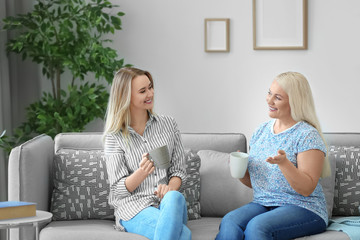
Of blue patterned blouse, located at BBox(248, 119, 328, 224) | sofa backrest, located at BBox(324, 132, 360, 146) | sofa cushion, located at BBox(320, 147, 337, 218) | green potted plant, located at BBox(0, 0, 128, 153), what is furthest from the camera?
green potted plant, located at BBox(0, 0, 128, 153)

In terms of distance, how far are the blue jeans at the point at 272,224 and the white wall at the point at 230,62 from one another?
1739 mm

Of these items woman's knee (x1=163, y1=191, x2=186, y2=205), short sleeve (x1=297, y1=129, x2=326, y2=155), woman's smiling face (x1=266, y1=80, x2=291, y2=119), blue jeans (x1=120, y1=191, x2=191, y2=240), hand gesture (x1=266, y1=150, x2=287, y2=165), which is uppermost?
woman's smiling face (x1=266, y1=80, x2=291, y2=119)

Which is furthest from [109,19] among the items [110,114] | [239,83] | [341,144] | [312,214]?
[312,214]

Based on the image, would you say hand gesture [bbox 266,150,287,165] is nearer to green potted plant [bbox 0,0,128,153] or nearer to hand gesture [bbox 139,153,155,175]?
hand gesture [bbox 139,153,155,175]

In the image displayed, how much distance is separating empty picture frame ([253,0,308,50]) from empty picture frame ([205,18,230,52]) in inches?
7.8

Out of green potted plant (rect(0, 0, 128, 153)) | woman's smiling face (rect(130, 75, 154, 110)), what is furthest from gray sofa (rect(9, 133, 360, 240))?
green potted plant (rect(0, 0, 128, 153))

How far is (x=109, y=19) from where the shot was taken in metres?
4.07

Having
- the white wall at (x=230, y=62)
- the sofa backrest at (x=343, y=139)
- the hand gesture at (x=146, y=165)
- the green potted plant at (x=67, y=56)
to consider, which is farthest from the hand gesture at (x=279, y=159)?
the white wall at (x=230, y=62)

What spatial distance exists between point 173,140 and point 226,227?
506 mm

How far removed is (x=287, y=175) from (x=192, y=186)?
24.7 inches

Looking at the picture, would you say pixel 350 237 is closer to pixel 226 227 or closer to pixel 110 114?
pixel 226 227

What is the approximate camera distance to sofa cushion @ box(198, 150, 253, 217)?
285cm

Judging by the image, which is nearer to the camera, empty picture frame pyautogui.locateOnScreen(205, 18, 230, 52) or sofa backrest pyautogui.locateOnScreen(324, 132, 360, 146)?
sofa backrest pyautogui.locateOnScreen(324, 132, 360, 146)

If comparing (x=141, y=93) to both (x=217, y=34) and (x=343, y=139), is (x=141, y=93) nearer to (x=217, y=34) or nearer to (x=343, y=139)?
(x=343, y=139)
